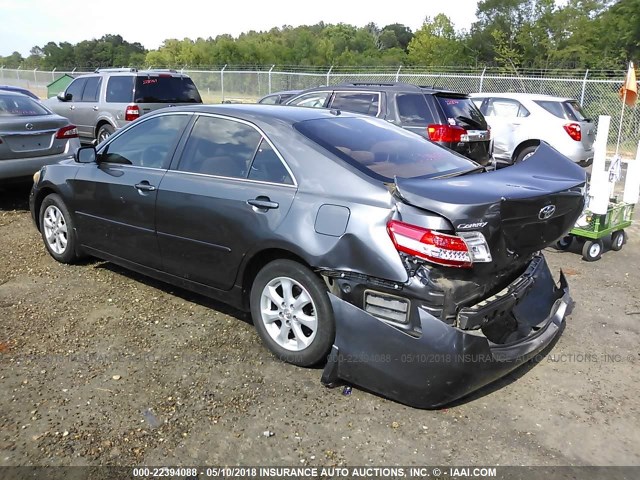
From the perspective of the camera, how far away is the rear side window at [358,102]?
8.38 metres

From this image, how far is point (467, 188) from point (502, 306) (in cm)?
72

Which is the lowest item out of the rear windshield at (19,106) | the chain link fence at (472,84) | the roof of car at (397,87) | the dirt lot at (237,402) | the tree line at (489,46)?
the dirt lot at (237,402)

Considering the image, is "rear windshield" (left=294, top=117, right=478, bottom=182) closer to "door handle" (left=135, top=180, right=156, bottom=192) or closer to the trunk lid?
the trunk lid

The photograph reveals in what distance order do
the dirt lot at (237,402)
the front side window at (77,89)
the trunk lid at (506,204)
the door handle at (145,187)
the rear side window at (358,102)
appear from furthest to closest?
1. the front side window at (77,89)
2. the rear side window at (358,102)
3. the door handle at (145,187)
4. the trunk lid at (506,204)
5. the dirt lot at (237,402)

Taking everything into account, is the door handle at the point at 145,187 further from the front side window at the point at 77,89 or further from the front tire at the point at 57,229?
the front side window at the point at 77,89

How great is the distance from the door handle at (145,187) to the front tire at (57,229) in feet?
4.00

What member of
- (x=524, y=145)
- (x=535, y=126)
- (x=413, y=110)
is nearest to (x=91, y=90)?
(x=413, y=110)

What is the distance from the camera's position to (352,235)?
10.6ft

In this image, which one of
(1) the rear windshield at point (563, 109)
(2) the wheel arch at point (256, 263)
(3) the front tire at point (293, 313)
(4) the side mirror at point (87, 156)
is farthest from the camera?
(1) the rear windshield at point (563, 109)

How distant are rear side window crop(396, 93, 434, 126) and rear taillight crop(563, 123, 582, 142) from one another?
453 centimetres

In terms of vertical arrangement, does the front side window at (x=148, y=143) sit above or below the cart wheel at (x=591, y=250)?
above

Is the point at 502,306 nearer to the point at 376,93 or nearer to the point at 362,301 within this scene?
the point at 362,301

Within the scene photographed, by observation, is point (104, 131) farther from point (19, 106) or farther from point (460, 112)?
point (460, 112)

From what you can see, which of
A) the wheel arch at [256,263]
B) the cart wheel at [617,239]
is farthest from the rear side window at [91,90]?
the cart wheel at [617,239]
